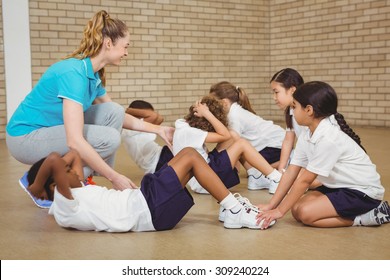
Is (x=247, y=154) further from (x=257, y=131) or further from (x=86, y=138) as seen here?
(x=86, y=138)

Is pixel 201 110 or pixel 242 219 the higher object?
pixel 201 110

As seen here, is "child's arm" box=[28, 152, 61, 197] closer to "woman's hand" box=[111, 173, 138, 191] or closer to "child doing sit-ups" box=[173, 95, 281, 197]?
"woman's hand" box=[111, 173, 138, 191]

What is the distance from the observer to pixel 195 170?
2.29 meters

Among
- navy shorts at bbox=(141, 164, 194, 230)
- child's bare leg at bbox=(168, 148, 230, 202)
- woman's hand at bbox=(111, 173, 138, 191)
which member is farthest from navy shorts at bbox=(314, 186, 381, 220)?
woman's hand at bbox=(111, 173, 138, 191)

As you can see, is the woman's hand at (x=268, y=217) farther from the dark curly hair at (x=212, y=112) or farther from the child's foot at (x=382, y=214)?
the dark curly hair at (x=212, y=112)

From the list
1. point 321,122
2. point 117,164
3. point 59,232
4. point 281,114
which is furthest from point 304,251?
point 281,114

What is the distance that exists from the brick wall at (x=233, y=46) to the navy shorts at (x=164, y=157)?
369 centimetres

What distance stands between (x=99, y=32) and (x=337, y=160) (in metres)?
1.39

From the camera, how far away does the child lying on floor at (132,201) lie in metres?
2.14

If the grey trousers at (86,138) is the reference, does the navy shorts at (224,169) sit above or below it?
below

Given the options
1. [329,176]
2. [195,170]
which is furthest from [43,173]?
[329,176]

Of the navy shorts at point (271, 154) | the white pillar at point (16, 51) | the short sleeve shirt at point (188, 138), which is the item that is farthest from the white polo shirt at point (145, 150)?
the white pillar at point (16, 51)

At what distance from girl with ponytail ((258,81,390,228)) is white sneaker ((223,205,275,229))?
0.10 feet

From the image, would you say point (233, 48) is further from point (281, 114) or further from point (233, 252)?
point (233, 252)
